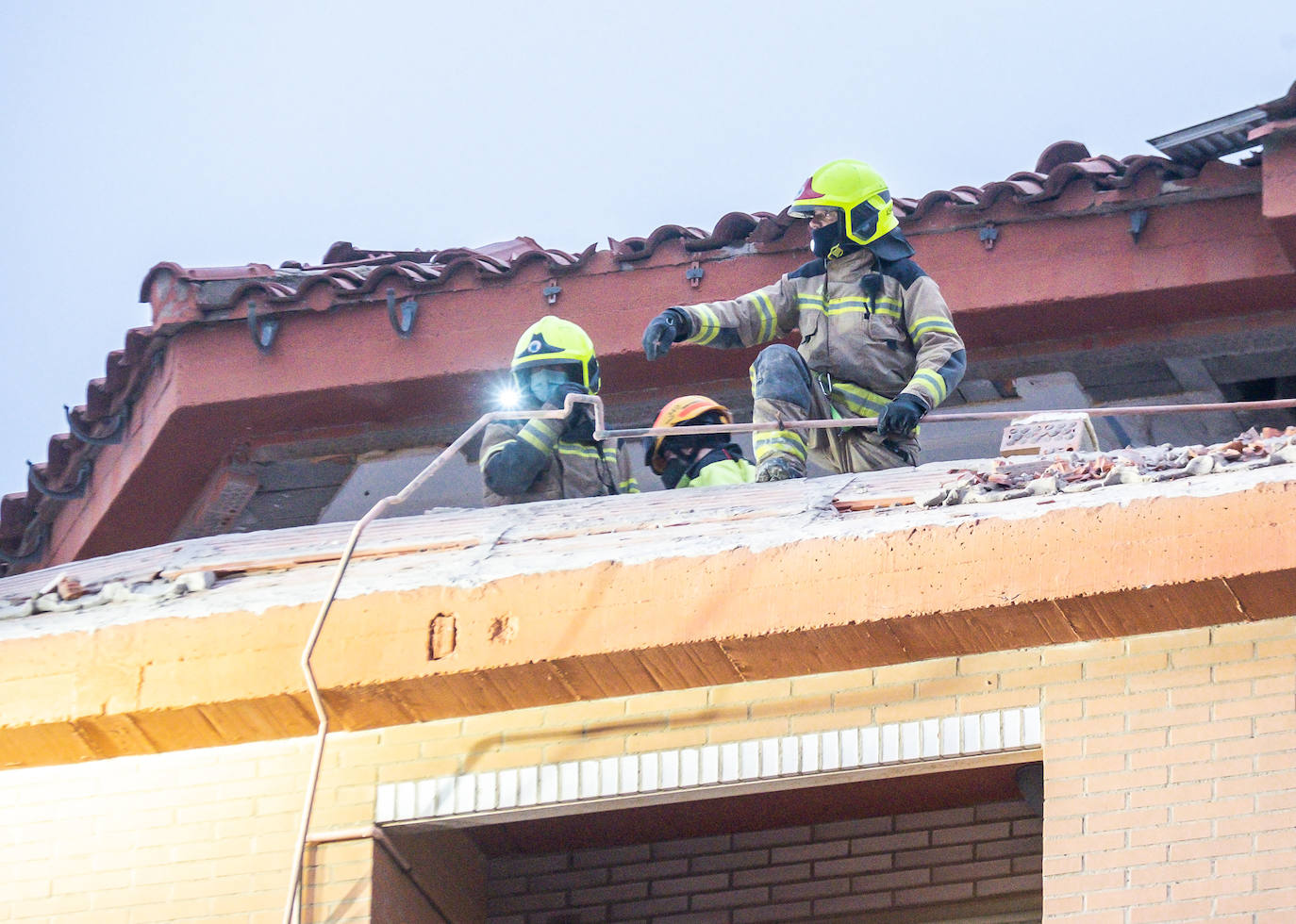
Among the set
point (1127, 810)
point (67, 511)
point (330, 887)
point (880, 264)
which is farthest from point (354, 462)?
point (1127, 810)

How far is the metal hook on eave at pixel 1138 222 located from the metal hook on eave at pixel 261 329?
161 inches

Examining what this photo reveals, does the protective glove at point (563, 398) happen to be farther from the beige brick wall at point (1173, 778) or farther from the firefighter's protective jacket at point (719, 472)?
the beige brick wall at point (1173, 778)

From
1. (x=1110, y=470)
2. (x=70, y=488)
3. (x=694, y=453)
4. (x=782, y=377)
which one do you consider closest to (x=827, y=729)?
(x=1110, y=470)

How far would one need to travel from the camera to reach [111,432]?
34.3 ft

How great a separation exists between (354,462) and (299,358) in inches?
27.6

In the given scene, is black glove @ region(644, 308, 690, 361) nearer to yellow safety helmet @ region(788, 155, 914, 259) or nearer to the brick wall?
yellow safety helmet @ region(788, 155, 914, 259)

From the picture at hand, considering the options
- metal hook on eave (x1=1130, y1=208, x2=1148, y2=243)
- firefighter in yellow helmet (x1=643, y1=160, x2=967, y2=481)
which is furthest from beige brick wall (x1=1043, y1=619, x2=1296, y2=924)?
metal hook on eave (x1=1130, y1=208, x2=1148, y2=243)

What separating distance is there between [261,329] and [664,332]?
9.32 ft

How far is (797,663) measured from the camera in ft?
17.4

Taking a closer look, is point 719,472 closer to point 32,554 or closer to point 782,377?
point 782,377

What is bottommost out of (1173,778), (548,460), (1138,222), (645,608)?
(1173,778)

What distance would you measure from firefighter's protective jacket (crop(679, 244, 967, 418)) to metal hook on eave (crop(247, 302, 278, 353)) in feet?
8.85

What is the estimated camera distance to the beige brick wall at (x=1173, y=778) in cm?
478

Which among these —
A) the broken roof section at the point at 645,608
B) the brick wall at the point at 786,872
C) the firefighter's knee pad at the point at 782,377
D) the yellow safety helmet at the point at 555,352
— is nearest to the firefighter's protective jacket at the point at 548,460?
the yellow safety helmet at the point at 555,352
